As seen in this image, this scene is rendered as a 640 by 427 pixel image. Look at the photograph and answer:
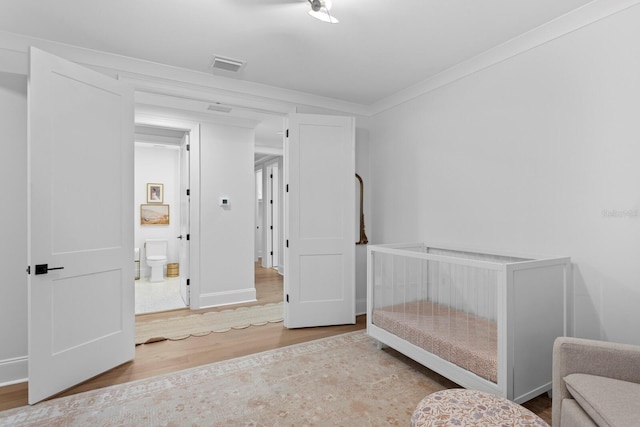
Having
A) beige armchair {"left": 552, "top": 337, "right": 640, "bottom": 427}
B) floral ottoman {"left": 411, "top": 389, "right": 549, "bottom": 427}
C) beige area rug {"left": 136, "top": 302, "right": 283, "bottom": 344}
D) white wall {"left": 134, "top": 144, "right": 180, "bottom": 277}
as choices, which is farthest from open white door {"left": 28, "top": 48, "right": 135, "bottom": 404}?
white wall {"left": 134, "top": 144, "right": 180, "bottom": 277}

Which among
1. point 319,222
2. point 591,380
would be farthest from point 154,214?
point 591,380

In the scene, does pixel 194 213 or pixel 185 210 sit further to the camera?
pixel 185 210

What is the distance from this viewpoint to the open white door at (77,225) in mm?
2131

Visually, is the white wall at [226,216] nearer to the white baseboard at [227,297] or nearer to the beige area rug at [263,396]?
the white baseboard at [227,297]

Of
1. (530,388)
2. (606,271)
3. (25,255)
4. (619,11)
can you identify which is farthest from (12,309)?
(619,11)

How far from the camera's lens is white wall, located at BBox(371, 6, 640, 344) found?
2.03 m

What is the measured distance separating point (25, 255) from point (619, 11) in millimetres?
4214

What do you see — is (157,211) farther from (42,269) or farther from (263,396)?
(263,396)

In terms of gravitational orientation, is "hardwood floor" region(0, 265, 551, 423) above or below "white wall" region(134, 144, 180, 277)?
below

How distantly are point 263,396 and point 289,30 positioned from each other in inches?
98.1

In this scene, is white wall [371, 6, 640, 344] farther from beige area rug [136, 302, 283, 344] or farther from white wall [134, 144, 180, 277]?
white wall [134, 144, 180, 277]

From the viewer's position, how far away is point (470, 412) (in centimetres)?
141

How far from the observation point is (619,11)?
203 cm

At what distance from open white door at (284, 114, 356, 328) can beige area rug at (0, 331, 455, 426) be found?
790 mm
